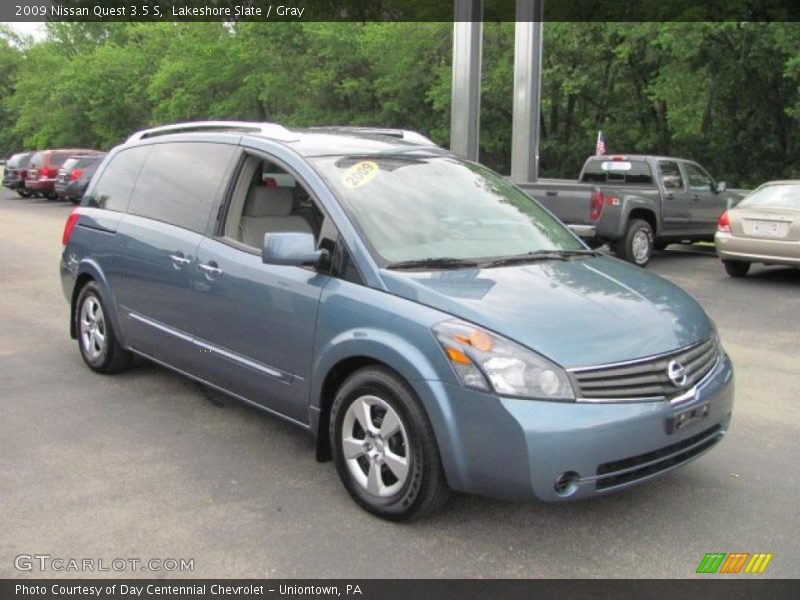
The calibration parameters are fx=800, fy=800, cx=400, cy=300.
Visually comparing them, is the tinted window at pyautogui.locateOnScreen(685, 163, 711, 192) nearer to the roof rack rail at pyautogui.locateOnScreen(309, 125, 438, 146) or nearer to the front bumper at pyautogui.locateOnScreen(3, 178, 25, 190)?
the roof rack rail at pyautogui.locateOnScreen(309, 125, 438, 146)

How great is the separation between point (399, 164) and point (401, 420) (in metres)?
1.69

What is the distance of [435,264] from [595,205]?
878cm

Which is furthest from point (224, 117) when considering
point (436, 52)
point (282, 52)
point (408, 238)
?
point (408, 238)

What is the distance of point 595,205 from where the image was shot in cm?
1212

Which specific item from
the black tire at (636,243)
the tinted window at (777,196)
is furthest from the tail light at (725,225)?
the black tire at (636,243)

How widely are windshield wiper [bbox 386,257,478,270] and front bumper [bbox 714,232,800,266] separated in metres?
7.96

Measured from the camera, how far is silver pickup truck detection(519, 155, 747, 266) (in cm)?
1212

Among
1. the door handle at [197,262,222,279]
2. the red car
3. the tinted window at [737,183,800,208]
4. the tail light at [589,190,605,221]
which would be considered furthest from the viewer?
the red car

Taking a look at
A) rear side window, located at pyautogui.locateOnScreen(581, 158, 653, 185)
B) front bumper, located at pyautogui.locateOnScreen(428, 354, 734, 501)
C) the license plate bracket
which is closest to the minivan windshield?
front bumper, located at pyautogui.locateOnScreen(428, 354, 734, 501)

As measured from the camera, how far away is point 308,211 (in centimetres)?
446

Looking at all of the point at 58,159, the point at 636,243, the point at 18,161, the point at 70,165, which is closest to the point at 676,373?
the point at 636,243

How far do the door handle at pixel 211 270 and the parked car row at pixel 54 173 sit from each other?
22701mm

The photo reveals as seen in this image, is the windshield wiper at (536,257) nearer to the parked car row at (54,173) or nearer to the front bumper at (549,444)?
the front bumper at (549,444)
